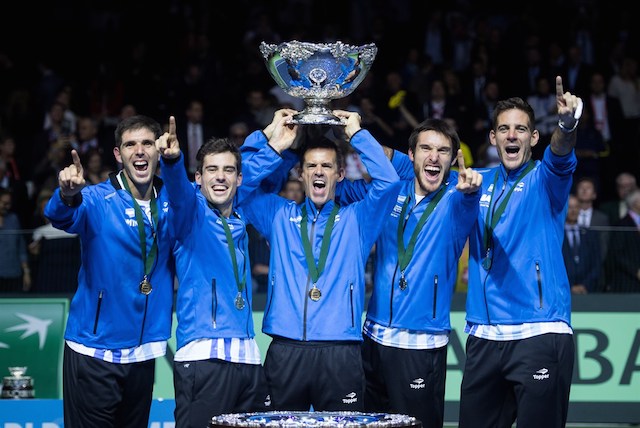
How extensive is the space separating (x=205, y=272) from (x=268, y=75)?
885cm

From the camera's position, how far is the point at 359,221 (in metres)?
7.87

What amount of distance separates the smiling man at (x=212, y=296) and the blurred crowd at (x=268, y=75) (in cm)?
512

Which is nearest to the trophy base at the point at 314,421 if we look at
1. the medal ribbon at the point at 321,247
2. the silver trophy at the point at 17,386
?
the medal ribbon at the point at 321,247

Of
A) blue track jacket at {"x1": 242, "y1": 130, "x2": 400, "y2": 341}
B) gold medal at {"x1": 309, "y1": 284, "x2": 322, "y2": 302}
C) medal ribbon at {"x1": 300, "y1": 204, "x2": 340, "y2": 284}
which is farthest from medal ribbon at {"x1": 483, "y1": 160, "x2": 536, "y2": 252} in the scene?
gold medal at {"x1": 309, "y1": 284, "x2": 322, "y2": 302}

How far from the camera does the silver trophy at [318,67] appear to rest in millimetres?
7766

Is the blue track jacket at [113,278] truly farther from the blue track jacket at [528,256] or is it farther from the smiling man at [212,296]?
the blue track jacket at [528,256]

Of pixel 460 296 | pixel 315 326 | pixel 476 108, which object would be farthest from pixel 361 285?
pixel 476 108

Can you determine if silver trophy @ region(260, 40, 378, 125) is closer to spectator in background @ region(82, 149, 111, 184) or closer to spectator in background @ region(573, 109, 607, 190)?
spectator in background @ region(82, 149, 111, 184)

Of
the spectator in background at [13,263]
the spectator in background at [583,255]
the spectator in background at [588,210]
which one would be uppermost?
the spectator in background at [588,210]

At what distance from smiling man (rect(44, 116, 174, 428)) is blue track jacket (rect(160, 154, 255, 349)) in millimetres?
206

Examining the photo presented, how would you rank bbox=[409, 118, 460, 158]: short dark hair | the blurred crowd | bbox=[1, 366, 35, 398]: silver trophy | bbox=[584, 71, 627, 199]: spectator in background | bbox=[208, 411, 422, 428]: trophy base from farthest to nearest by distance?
bbox=[584, 71, 627, 199]: spectator in background, the blurred crowd, bbox=[1, 366, 35, 398]: silver trophy, bbox=[409, 118, 460, 158]: short dark hair, bbox=[208, 411, 422, 428]: trophy base

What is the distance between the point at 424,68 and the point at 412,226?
27.6 ft

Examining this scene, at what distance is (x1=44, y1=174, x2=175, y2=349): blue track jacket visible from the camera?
25.4 ft

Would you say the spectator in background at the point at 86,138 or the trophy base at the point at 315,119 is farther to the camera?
the spectator in background at the point at 86,138
